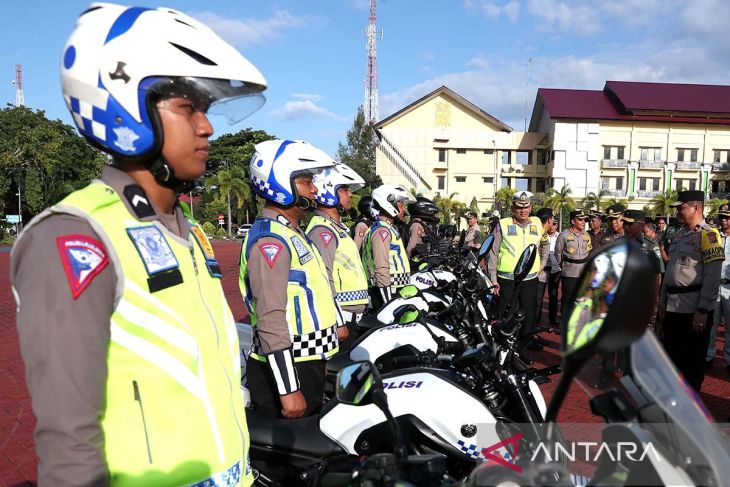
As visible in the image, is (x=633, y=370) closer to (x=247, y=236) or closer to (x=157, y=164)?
(x=157, y=164)

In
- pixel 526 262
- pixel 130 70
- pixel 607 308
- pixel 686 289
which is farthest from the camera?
pixel 686 289

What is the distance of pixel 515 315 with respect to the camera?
107 inches

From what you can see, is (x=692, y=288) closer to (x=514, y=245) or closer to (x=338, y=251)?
(x=514, y=245)

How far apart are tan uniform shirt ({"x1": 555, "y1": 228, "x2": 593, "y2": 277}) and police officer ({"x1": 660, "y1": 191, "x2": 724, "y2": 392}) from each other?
10.2ft

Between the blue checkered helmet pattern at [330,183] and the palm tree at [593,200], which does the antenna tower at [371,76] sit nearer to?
the palm tree at [593,200]

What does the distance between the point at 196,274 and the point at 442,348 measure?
2.11m

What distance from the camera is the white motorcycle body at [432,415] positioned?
2287mm

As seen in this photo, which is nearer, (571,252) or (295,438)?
(295,438)

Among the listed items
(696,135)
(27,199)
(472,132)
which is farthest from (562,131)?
(27,199)

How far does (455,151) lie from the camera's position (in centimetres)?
5212

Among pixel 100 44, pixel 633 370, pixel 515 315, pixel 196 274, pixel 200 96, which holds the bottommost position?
pixel 515 315

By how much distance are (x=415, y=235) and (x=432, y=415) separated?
696 cm

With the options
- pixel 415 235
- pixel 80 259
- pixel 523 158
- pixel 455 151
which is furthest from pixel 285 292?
pixel 523 158

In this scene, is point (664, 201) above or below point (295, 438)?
above
